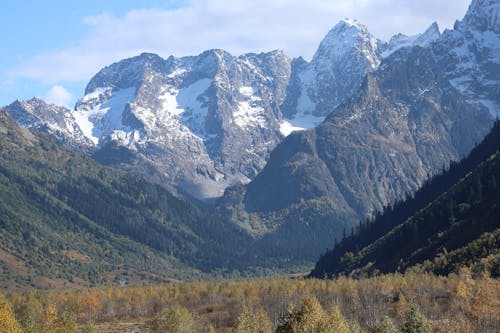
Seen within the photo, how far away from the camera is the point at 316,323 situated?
14138 centimetres

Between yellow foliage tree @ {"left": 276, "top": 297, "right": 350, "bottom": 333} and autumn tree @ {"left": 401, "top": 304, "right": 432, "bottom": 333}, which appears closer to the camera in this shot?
yellow foliage tree @ {"left": 276, "top": 297, "right": 350, "bottom": 333}

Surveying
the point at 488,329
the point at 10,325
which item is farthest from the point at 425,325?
the point at 10,325

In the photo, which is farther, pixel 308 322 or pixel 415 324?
pixel 415 324

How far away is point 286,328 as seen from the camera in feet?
470

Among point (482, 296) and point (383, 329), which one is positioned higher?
point (482, 296)

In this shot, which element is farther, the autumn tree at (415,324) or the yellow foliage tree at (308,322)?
the autumn tree at (415,324)

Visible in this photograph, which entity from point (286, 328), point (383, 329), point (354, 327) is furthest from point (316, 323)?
point (354, 327)

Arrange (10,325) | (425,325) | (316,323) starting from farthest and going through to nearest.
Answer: (10,325) → (425,325) → (316,323)

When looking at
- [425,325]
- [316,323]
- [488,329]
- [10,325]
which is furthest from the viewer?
[488,329]

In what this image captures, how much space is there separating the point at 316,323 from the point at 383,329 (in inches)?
812

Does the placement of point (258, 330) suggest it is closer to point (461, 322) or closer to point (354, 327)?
point (354, 327)

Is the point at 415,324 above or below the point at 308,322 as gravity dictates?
above

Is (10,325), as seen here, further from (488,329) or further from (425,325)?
(488,329)

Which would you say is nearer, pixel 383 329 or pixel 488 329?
pixel 383 329
